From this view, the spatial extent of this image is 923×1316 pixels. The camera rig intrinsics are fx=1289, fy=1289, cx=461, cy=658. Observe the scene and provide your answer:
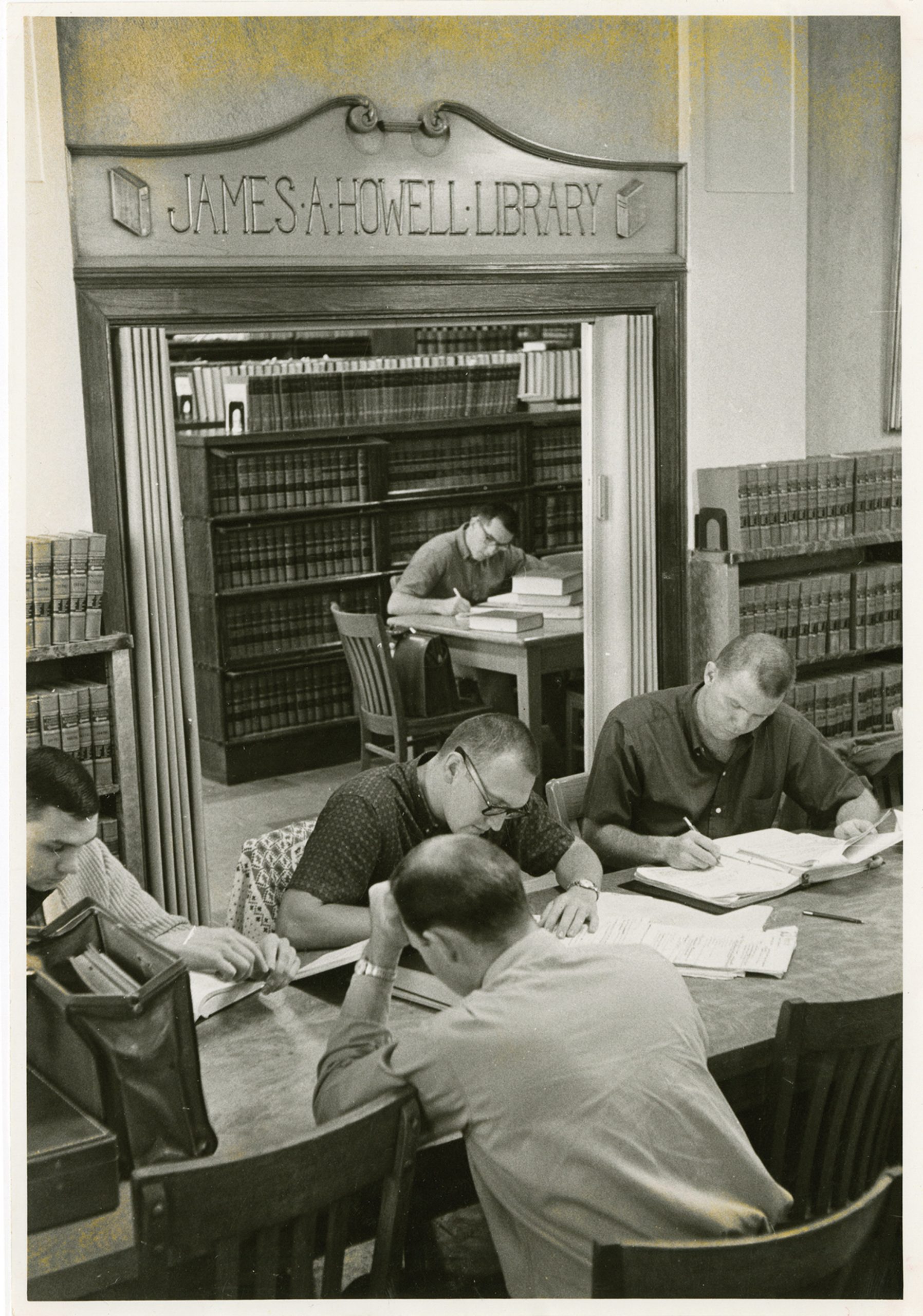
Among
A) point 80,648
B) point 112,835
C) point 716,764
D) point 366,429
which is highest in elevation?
point 366,429

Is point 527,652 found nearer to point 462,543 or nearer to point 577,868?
point 462,543

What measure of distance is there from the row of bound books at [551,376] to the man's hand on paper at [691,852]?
5.18m

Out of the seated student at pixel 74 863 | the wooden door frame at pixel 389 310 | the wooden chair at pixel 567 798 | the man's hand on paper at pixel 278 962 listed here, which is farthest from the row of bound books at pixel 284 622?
the man's hand on paper at pixel 278 962

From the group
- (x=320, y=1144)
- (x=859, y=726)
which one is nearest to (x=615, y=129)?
(x=859, y=726)

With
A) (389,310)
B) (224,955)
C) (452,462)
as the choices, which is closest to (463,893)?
(224,955)

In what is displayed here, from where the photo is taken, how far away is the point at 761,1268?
146 cm

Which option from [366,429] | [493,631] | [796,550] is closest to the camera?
[796,550]

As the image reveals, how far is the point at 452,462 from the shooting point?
7250 millimetres

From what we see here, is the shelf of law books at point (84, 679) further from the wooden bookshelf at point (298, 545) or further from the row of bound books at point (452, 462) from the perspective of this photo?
the row of bound books at point (452, 462)

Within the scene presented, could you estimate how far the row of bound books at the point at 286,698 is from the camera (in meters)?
6.51

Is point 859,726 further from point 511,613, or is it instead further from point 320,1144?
point 320,1144

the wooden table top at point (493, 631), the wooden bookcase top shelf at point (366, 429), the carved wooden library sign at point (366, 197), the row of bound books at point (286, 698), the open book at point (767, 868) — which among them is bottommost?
the row of bound books at point (286, 698)

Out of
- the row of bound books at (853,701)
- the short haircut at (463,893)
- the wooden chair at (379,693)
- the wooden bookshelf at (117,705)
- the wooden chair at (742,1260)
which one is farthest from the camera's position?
the wooden chair at (379,693)

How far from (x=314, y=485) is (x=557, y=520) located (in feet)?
5.48
